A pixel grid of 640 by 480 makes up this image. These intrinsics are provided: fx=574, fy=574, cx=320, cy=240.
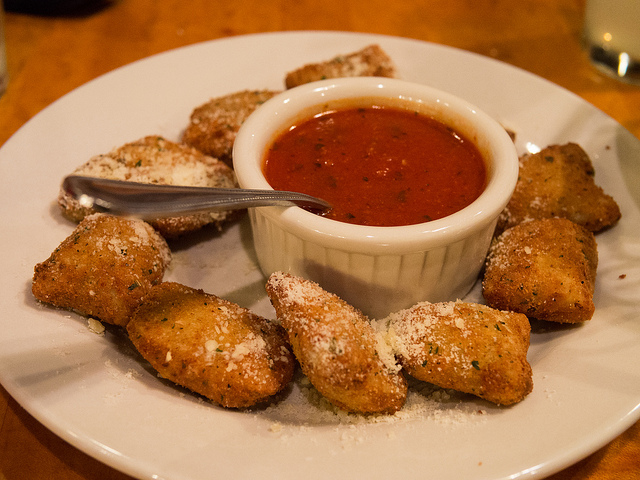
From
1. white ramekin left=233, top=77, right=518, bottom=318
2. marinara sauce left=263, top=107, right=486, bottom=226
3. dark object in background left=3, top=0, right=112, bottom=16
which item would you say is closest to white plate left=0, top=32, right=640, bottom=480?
white ramekin left=233, top=77, right=518, bottom=318

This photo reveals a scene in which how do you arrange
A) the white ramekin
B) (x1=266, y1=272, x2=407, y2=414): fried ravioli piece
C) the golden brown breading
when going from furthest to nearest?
the golden brown breading
the white ramekin
(x1=266, y1=272, x2=407, y2=414): fried ravioli piece

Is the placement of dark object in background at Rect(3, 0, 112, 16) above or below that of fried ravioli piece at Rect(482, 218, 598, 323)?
above

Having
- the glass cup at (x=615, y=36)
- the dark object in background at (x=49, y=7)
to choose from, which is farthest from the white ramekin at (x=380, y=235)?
the dark object in background at (x=49, y=7)

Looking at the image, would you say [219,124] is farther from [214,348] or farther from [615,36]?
[615,36]

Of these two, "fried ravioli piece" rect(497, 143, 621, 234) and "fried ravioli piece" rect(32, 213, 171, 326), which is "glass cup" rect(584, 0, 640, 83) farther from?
"fried ravioli piece" rect(32, 213, 171, 326)

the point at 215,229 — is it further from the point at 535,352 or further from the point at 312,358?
the point at 535,352

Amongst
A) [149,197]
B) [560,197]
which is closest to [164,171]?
[149,197]
